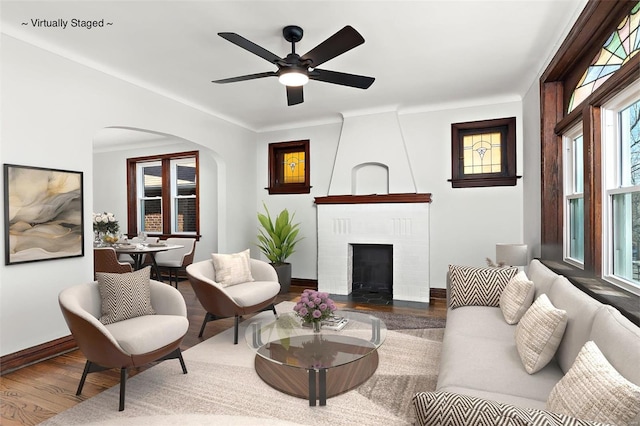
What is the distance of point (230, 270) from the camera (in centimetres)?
389

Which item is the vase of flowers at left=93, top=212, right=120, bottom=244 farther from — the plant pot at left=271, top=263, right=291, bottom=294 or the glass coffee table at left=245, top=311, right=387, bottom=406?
the glass coffee table at left=245, top=311, right=387, bottom=406

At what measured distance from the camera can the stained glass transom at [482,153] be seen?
5.00 meters

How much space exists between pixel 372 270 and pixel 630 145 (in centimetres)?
370

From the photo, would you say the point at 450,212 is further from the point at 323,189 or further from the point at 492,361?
the point at 492,361

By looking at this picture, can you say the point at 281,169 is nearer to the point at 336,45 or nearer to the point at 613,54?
the point at 336,45

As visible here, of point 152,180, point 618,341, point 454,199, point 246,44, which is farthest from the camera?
point 152,180

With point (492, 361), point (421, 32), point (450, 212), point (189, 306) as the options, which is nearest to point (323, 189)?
point (450, 212)

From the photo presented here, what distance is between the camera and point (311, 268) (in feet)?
19.8

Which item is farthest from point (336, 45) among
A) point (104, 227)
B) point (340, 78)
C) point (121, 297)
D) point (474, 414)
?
point (104, 227)

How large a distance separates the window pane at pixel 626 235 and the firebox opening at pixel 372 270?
3082 millimetres

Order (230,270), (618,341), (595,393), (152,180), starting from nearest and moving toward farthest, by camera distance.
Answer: (595,393), (618,341), (230,270), (152,180)

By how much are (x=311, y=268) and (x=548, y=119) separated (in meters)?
3.94

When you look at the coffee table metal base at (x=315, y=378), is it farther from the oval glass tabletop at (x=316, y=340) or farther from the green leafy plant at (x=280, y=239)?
the green leafy plant at (x=280, y=239)

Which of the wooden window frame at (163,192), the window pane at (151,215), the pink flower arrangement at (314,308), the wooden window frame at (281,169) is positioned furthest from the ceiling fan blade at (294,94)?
the window pane at (151,215)
